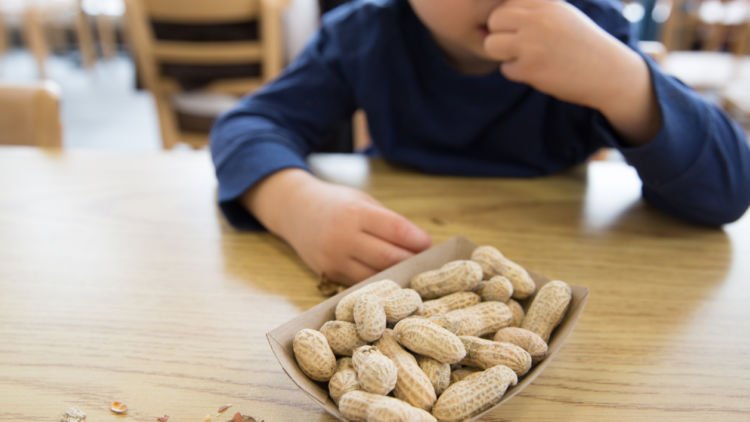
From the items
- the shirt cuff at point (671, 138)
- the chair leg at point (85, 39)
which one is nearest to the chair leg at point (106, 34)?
the chair leg at point (85, 39)

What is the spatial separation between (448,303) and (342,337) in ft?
0.32

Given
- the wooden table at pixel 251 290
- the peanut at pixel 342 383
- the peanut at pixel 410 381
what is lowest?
the wooden table at pixel 251 290

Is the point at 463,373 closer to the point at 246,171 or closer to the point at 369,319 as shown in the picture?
the point at 369,319

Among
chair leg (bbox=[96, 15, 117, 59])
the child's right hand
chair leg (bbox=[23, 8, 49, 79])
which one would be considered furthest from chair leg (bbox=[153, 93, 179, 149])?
chair leg (bbox=[96, 15, 117, 59])

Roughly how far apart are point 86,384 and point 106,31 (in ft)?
15.2

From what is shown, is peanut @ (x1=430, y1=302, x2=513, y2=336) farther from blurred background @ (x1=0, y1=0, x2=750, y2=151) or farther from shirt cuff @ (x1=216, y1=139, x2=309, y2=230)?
blurred background @ (x1=0, y1=0, x2=750, y2=151)

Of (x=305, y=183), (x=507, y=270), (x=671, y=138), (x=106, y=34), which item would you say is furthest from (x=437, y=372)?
(x=106, y=34)

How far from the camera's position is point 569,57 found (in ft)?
1.96

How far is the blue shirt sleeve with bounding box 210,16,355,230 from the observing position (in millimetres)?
645

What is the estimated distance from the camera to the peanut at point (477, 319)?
0.40 metres

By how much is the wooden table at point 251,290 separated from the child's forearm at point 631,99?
0.10 metres

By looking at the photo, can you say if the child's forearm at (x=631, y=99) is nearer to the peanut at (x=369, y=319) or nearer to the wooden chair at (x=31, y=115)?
the peanut at (x=369, y=319)

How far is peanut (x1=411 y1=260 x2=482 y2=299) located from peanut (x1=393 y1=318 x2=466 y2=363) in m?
0.06

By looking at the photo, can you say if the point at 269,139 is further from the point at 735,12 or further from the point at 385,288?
the point at 735,12
